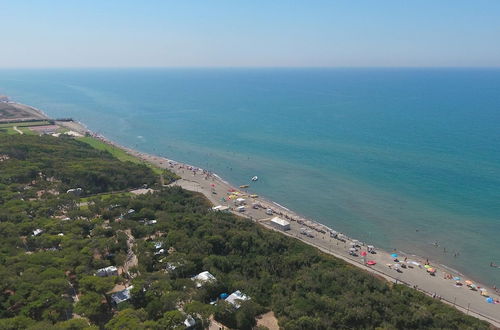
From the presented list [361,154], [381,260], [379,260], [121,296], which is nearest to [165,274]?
[121,296]

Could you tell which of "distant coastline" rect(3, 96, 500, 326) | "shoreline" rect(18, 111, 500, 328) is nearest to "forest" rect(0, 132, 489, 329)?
"distant coastline" rect(3, 96, 500, 326)

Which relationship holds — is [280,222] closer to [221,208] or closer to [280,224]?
[280,224]

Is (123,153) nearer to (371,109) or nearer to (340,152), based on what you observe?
(340,152)

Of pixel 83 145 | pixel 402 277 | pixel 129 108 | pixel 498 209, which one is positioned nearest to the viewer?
pixel 402 277

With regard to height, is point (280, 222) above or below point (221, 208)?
below

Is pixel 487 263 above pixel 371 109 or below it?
below

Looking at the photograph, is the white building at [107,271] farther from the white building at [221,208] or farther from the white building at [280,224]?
the white building at [280,224]

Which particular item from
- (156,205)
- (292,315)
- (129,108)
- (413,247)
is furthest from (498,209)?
(129,108)
